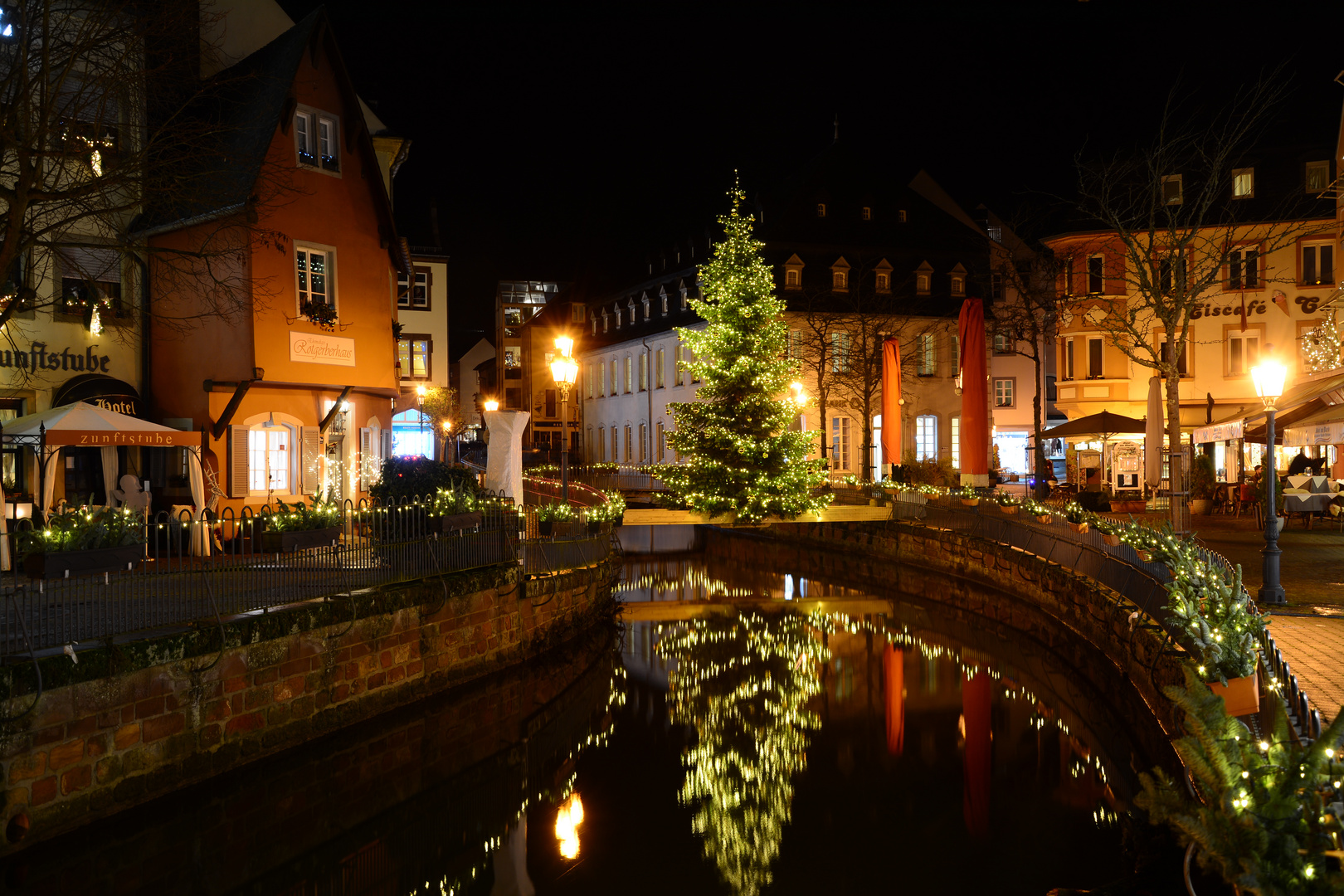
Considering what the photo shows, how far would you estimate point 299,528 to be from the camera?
53.1 feet

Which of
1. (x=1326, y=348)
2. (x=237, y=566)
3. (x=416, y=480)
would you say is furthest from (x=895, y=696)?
(x=1326, y=348)

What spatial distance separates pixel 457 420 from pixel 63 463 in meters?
47.5

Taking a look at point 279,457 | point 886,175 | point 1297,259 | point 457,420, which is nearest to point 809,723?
point 279,457

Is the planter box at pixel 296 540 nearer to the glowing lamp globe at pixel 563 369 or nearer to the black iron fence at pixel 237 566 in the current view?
the black iron fence at pixel 237 566

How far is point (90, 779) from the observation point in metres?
9.57

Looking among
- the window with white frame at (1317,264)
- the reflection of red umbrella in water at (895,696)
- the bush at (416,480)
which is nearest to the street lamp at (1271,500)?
the reflection of red umbrella in water at (895,696)

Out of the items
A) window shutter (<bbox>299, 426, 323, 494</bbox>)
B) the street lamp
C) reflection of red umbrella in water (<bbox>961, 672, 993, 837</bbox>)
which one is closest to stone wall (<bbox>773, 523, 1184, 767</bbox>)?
reflection of red umbrella in water (<bbox>961, 672, 993, 837</bbox>)

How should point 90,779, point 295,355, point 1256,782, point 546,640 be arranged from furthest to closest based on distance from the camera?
point 295,355, point 546,640, point 90,779, point 1256,782

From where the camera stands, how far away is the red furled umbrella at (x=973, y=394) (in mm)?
22078

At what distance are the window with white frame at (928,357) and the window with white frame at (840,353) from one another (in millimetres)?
4070

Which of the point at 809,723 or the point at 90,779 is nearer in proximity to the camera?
the point at 90,779

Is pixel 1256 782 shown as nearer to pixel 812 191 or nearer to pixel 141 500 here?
pixel 141 500

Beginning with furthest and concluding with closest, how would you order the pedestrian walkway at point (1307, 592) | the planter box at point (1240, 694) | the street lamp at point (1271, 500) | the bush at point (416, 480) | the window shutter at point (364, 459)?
the window shutter at point (364, 459)
the bush at point (416, 480)
the street lamp at point (1271, 500)
the pedestrian walkway at point (1307, 592)
the planter box at point (1240, 694)

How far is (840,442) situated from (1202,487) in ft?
54.6
